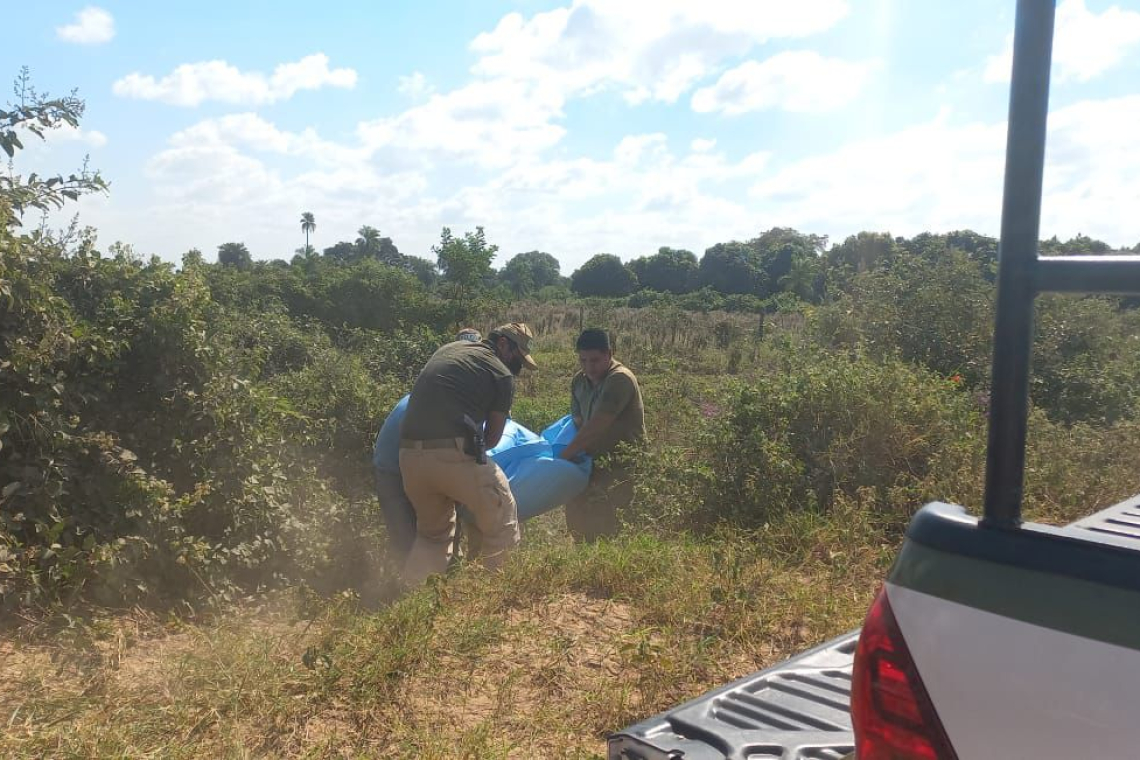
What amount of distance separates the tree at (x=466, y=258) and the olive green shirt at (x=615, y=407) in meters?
10.8

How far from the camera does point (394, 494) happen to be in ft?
16.8

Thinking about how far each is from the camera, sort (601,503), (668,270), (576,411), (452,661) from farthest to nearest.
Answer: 1. (668,270)
2. (576,411)
3. (601,503)
4. (452,661)

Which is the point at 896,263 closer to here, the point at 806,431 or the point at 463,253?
the point at 806,431

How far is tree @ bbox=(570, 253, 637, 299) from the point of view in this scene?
5888 cm

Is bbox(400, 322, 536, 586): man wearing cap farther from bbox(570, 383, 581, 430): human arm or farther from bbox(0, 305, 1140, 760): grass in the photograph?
bbox(570, 383, 581, 430): human arm

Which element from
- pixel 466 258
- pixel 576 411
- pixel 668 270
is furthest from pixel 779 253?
pixel 576 411

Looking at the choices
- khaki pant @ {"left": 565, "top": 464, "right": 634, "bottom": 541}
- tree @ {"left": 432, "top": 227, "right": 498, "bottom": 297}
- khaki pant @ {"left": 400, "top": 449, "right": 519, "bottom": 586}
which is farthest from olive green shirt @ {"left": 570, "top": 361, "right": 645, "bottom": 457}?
tree @ {"left": 432, "top": 227, "right": 498, "bottom": 297}

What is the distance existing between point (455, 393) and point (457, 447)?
0.29m

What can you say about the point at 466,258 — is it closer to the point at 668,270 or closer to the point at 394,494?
the point at 394,494

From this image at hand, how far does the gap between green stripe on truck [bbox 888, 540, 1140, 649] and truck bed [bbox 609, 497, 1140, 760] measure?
0.98 m

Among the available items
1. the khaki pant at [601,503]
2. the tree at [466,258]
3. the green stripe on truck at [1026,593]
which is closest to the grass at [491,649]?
the khaki pant at [601,503]

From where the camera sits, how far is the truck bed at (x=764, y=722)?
2.12m

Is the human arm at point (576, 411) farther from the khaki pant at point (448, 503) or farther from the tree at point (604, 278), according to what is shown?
the tree at point (604, 278)

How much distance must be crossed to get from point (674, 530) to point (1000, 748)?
13.1 ft
